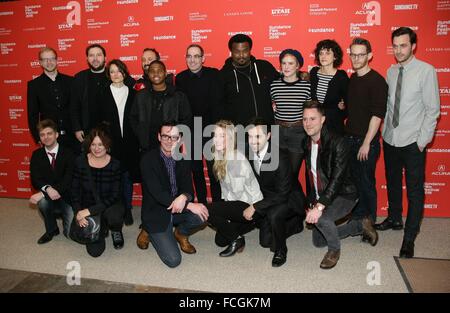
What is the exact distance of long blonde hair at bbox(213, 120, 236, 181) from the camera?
3.09m

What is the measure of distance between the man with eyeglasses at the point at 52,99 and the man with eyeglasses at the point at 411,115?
124 inches

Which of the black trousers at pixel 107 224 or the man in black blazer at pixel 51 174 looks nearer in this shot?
the black trousers at pixel 107 224

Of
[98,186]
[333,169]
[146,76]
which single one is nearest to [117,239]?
[98,186]

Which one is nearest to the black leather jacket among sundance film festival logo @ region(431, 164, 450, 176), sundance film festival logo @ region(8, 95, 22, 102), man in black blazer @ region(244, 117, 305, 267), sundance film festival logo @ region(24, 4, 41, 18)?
man in black blazer @ region(244, 117, 305, 267)

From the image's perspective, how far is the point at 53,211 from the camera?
3617 mm

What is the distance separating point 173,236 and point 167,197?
44 centimetres

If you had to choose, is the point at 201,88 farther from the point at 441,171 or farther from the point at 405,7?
the point at 441,171

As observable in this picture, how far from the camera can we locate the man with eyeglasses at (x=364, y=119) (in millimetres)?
3139

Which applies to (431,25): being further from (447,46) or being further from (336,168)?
(336,168)

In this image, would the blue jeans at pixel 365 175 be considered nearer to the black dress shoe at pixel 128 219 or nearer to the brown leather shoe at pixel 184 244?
the brown leather shoe at pixel 184 244

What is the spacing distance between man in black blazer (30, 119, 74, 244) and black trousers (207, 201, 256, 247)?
1410mm

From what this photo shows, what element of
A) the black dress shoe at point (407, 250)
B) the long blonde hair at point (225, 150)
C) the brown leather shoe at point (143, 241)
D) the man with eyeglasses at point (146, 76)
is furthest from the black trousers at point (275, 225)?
the man with eyeglasses at point (146, 76)

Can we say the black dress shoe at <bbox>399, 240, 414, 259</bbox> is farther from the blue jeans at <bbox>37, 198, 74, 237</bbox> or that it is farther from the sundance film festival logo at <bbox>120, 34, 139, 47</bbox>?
the sundance film festival logo at <bbox>120, 34, 139, 47</bbox>

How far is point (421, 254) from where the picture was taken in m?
3.11
